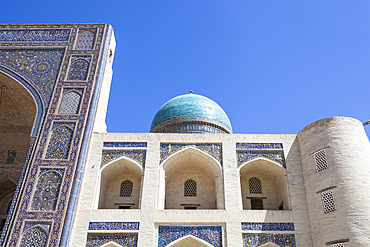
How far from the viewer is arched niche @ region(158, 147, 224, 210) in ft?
28.1

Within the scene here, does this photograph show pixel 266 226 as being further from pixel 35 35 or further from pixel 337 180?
pixel 35 35

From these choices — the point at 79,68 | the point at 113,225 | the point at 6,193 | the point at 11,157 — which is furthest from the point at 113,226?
the point at 11,157

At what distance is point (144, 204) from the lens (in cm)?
793

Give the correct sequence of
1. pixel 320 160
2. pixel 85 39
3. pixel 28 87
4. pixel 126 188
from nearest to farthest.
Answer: pixel 320 160 → pixel 126 188 → pixel 28 87 → pixel 85 39

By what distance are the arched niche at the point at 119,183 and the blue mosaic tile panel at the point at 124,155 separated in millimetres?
88

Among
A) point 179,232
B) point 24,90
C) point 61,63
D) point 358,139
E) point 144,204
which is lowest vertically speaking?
point 179,232

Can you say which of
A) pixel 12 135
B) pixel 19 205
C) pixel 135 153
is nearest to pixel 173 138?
pixel 135 153

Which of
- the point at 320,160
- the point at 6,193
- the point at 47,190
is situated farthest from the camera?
the point at 6,193

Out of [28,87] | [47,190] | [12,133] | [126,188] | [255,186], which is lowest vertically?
[47,190]

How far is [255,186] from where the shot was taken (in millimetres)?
9141

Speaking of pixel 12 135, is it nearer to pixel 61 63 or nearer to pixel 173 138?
pixel 61 63

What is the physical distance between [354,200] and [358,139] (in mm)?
1527

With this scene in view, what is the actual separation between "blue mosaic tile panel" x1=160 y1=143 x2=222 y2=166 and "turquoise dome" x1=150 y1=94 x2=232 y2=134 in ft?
11.4

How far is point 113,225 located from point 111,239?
0.28 metres
